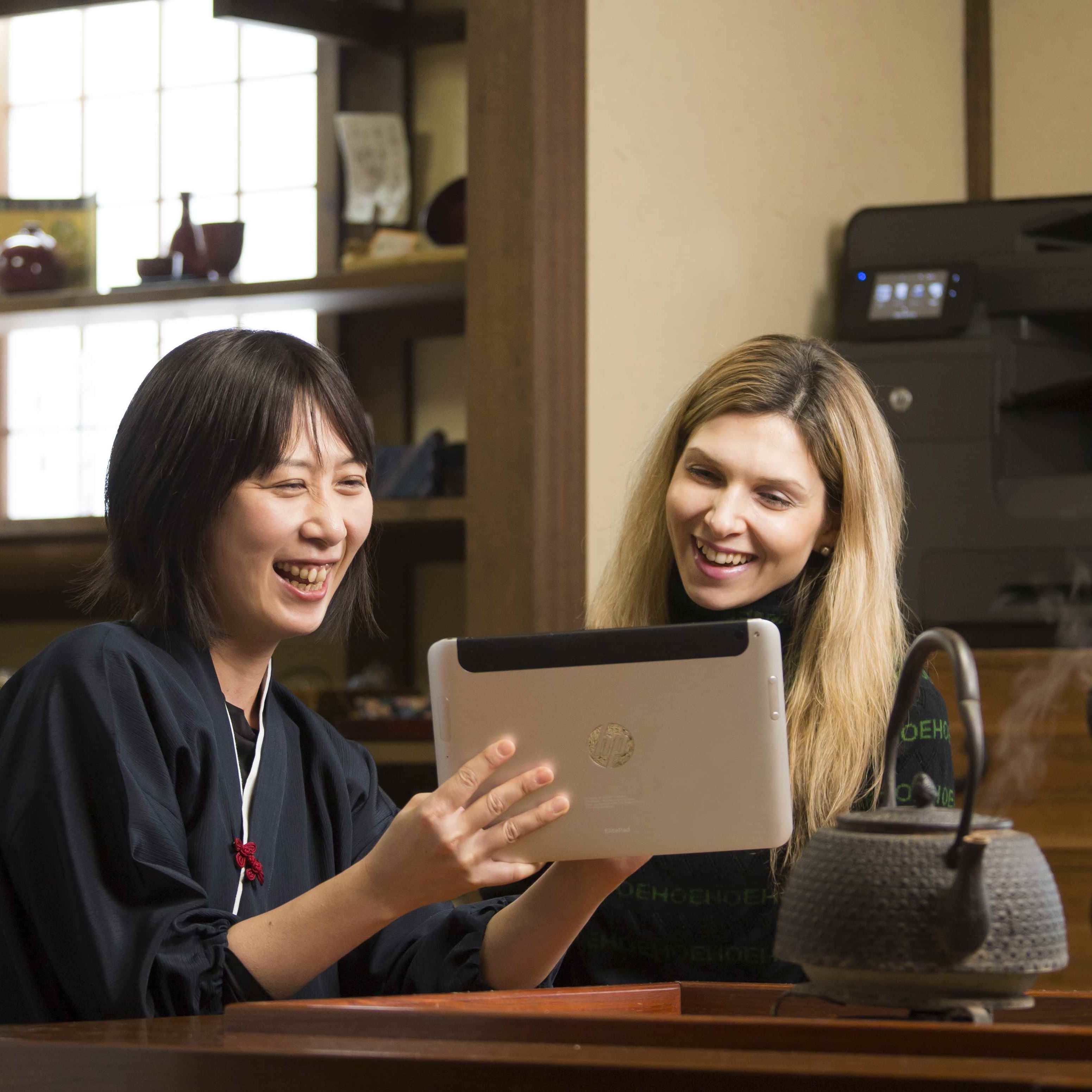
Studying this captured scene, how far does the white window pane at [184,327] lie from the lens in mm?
3490

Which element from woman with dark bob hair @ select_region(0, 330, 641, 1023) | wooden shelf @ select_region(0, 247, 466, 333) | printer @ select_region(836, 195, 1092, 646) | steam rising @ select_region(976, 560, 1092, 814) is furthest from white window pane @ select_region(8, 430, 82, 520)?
woman with dark bob hair @ select_region(0, 330, 641, 1023)

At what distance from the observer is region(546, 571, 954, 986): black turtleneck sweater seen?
160 cm

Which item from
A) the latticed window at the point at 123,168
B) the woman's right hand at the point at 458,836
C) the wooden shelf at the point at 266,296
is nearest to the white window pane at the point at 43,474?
the latticed window at the point at 123,168

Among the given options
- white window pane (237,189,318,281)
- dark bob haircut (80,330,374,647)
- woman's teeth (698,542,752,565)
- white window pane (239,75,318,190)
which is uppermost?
white window pane (239,75,318,190)

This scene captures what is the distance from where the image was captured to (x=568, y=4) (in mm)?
2447

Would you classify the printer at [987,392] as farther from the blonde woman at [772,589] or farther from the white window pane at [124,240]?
the white window pane at [124,240]

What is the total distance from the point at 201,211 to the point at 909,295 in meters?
1.74

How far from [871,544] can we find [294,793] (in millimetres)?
746

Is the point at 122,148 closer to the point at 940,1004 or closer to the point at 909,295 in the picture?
the point at 909,295

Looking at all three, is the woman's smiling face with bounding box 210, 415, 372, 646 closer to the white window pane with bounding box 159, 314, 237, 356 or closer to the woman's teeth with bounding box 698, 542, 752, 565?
the woman's teeth with bounding box 698, 542, 752, 565

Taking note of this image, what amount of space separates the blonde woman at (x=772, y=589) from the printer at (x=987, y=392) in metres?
0.88

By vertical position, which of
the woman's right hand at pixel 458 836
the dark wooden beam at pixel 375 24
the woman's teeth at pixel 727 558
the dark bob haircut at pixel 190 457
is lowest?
the woman's right hand at pixel 458 836

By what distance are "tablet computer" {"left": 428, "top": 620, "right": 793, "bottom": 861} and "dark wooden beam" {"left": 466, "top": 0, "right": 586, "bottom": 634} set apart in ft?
4.33

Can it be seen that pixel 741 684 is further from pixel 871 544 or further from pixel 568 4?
pixel 568 4
